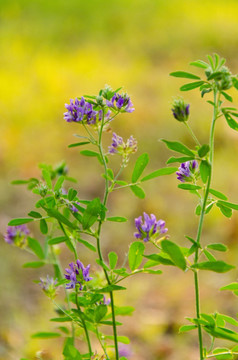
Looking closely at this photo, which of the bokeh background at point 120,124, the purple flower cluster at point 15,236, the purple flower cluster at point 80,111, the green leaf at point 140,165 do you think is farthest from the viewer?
the bokeh background at point 120,124

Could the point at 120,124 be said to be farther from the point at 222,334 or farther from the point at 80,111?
the point at 222,334

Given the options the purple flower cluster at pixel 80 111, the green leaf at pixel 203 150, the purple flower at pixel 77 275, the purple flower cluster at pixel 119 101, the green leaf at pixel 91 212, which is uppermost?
the purple flower cluster at pixel 119 101

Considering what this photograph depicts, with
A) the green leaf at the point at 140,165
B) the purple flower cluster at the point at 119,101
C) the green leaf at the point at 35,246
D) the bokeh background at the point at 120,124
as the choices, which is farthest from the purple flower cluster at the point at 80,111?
the bokeh background at the point at 120,124

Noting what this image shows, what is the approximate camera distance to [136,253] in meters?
0.92

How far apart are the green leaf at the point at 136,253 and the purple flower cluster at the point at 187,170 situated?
13cm

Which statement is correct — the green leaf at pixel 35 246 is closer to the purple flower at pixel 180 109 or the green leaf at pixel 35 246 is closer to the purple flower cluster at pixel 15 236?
the purple flower cluster at pixel 15 236

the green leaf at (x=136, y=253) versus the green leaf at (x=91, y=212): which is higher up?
the green leaf at (x=91, y=212)

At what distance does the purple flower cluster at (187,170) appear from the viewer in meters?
0.87

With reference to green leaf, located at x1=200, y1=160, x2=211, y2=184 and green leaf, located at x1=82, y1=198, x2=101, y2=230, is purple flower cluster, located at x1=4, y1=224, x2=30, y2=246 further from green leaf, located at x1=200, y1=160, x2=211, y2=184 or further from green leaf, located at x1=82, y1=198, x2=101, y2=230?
green leaf, located at x1=200, y1=160, x2=211, y2=184

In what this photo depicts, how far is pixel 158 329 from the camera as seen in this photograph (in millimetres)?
1893

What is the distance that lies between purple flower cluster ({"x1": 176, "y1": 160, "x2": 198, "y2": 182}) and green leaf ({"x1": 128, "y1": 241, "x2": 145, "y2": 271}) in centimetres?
13

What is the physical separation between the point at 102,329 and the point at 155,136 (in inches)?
67.1

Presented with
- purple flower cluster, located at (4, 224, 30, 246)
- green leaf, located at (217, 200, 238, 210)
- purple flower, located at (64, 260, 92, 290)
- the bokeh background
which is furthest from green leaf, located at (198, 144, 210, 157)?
the bokeh background

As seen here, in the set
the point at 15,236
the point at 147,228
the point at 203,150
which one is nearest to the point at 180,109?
the point at 203,150
